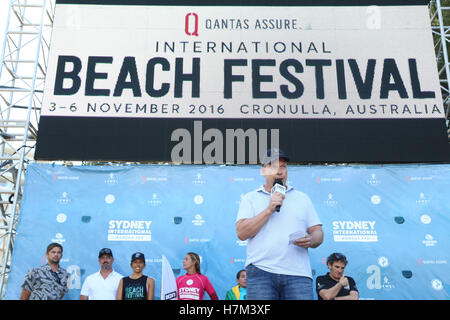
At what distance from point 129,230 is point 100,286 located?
922 millimetres

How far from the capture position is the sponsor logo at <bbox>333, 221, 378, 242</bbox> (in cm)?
630

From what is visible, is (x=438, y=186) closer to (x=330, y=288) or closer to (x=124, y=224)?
(x=330, y=288)

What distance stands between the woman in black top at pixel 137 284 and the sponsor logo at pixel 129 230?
335mm

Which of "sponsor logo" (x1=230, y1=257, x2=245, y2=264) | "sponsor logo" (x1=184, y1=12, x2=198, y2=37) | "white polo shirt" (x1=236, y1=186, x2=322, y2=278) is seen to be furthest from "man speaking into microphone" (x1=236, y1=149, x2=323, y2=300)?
"sponsor logo" (x1=184, y1=12, x2=198, y2=37)

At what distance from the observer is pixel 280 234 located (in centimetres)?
365

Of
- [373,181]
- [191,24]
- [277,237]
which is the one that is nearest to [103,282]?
[277,237]

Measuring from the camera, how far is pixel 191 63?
746cm

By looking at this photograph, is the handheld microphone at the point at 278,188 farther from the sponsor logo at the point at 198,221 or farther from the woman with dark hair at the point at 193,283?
the sponsor logo at the point at 198,221

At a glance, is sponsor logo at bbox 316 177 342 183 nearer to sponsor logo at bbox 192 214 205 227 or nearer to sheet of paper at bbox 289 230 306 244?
sponsor logo at bbox 192 214 205 227

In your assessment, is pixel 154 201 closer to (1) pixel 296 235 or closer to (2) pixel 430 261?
(1) pixel 296 235

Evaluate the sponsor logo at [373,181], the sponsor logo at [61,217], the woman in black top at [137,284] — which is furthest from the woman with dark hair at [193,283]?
the sponsor logo at [373,181]

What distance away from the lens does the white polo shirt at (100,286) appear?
19.1ft
